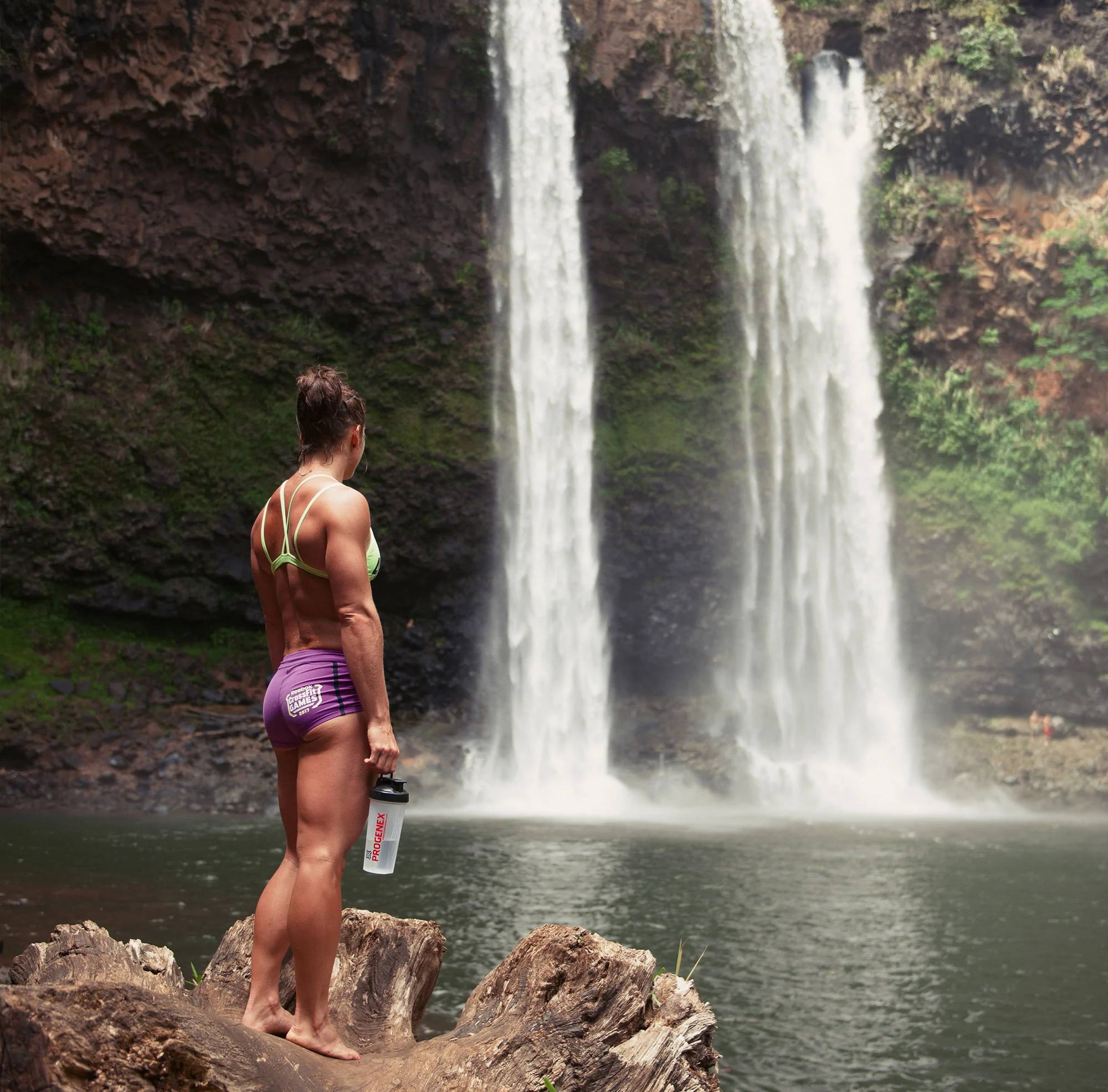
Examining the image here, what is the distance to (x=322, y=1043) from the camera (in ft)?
10.2

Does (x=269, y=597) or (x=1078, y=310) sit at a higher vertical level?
(x=1078, y=310)

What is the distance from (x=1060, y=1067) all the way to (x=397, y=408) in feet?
57.9

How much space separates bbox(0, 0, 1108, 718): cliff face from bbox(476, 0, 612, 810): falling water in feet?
1.71

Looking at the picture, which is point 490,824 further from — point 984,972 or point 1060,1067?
point 1060,1067

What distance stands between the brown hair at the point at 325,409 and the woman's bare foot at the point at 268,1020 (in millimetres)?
1542

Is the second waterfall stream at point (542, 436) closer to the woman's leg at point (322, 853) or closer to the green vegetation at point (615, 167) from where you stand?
the green vegetation at point (615, 167)

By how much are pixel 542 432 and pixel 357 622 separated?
61.7 feet

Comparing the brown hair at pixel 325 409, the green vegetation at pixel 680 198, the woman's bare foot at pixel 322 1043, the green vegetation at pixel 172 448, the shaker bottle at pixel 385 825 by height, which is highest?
the green vegetation at pixel 680 198

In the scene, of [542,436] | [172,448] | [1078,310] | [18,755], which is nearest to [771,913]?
[18,755]

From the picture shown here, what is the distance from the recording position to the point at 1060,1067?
6.24 metres

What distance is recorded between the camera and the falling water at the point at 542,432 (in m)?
21.0

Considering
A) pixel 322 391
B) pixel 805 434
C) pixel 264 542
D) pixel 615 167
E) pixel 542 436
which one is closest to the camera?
pixel 322 391

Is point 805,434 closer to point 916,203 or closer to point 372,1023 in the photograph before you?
point 916,203

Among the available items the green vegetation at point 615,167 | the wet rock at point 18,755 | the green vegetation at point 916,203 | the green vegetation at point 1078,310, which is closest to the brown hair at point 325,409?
the wet rock at point 18,755
